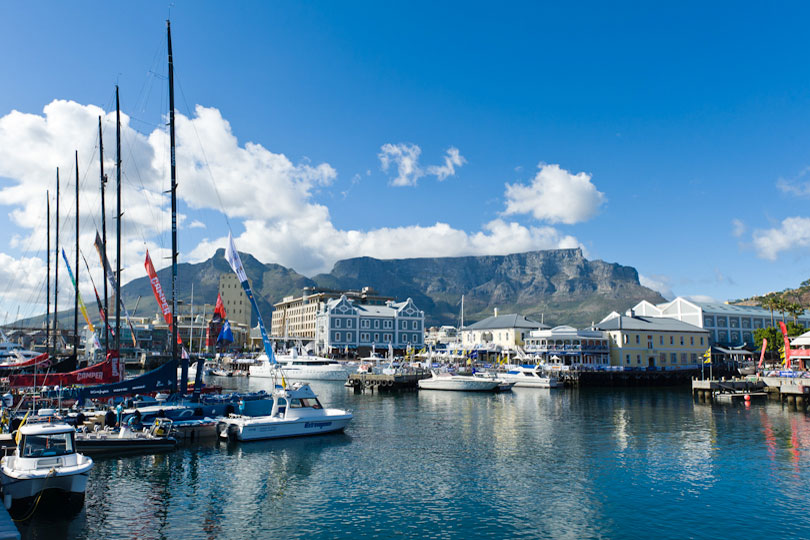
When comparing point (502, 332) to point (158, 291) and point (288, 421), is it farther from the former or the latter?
point (158, 291)

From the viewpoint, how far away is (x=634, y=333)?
103m

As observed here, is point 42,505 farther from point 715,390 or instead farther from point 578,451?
point 715,390

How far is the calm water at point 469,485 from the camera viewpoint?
19859 mm

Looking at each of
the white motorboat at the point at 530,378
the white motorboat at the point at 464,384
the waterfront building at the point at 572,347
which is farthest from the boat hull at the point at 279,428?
the waterfront building at the point at 572,347

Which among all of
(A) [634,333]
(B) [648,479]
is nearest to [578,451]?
(B) [648,479]

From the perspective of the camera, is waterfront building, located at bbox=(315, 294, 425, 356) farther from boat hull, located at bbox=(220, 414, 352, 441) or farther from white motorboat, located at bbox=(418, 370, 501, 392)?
boat hull, located at bbox=(220, 414, 352, 441)

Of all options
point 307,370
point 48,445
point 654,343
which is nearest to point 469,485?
point 48,445

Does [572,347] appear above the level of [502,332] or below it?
below

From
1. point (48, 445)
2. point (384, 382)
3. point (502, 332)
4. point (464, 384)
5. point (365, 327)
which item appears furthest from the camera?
point (365, 327)

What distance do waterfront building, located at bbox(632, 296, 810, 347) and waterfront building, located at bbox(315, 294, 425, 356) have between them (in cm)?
6355

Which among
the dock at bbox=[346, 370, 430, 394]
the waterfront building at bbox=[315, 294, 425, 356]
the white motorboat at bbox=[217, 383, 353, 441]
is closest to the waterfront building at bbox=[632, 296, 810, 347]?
the waterfront building at bbox=[315, 294, 425, 356]

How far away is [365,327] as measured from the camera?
14712cm

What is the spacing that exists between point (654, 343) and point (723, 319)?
31783mm

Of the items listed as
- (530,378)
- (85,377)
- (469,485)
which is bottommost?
(530,378)
